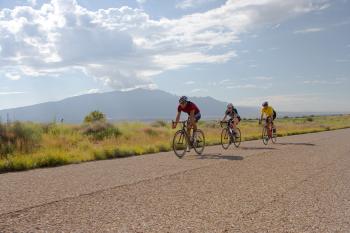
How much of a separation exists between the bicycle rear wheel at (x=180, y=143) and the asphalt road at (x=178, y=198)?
267cm

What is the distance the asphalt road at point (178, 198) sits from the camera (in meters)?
6.29

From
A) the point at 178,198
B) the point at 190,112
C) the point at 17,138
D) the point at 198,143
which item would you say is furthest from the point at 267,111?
A: the point at 178,198

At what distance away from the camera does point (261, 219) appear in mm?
6629

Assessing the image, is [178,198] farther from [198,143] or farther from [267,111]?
[267,111]

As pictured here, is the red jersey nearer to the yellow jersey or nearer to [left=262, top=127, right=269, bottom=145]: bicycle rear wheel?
[left=262, top=127, right=269, bottom=145]: bicycle rear wheel

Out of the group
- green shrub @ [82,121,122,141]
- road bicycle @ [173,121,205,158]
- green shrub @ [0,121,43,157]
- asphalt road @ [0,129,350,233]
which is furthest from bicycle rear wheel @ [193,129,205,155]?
green shrub @ [82,121,122,141]

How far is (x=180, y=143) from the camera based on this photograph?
16.2 metres

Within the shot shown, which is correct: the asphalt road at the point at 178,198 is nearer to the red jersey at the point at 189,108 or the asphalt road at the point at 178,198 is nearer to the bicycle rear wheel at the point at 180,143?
the bicycle rear wheel at the point at 180,143

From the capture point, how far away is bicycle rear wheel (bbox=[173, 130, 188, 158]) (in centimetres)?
1581

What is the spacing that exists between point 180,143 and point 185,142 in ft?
0.89

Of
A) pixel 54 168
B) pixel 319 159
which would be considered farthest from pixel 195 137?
pixel 54 168

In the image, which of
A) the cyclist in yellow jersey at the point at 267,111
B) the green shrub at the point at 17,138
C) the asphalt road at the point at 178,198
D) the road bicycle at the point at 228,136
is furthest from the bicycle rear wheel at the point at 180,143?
the cyclist in yellow jersey at the point at 267,111

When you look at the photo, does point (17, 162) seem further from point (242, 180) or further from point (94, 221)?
point (94, 221)

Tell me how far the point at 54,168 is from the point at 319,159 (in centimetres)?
813
